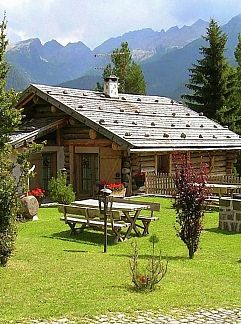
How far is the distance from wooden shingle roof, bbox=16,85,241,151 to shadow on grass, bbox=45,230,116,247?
24.2 feet

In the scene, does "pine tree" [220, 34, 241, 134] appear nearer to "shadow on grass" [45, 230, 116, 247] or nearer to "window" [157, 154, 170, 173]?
"window" [157, 154, 170, 173]

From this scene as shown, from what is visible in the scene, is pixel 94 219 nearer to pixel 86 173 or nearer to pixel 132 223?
pixel 132 223

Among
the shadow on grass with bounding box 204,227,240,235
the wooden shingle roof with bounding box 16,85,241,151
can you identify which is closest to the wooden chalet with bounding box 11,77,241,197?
the wooden shingle roof with bounding box 16,85,241,151

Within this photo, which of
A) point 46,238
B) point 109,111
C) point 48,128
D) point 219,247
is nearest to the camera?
point 219,247

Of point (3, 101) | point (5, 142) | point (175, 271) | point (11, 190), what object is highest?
point (3, 101)

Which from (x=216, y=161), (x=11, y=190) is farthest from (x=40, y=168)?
(x=11, y=190)

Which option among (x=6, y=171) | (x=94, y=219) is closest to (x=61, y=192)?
(x=94, y=219)

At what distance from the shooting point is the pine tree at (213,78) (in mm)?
40188

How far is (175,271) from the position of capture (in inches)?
400

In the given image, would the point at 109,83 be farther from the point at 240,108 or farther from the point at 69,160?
the point at 240,108

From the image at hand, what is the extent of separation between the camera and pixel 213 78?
40.4 meters

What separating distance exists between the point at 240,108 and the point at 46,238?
1204 inches

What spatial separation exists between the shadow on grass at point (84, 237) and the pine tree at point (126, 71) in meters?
39.1

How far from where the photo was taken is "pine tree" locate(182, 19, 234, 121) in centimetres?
4019
